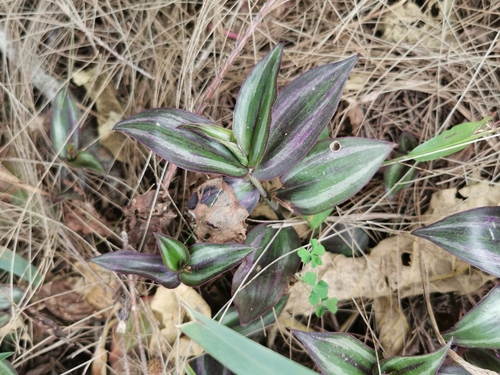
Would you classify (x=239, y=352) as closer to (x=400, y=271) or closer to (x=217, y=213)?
(x=217, y=213)

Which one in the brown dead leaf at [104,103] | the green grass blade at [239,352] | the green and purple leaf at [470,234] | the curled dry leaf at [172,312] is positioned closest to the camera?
the green grass blade at [239,352]

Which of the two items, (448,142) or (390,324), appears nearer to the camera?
(448,142)

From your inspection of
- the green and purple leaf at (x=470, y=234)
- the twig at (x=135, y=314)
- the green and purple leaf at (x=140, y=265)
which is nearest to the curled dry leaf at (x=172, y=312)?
the twig at (x=135, y=314)

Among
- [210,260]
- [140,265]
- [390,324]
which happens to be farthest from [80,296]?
[390,324]

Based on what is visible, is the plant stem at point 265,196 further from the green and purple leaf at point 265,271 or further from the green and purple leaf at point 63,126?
the green and purple leaf at point 63,126

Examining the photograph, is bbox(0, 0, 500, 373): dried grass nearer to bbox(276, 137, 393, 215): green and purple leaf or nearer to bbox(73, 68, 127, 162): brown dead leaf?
bbox(73, 68, 127, 162): brown dead leaf

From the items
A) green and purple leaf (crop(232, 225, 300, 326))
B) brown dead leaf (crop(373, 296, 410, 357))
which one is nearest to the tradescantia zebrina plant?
green and purple leaf (crop(232, 225, 300, 326))
